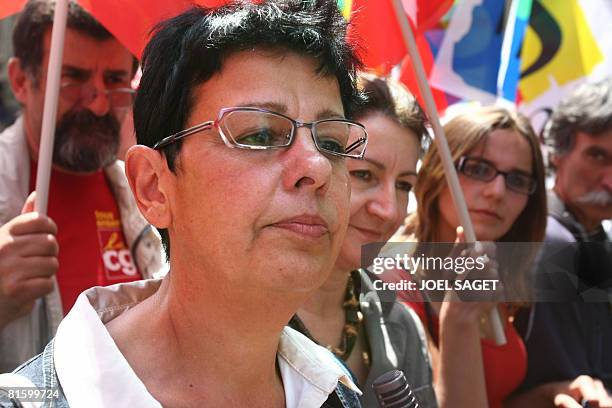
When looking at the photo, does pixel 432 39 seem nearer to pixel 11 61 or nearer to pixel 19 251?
pixel 11 61

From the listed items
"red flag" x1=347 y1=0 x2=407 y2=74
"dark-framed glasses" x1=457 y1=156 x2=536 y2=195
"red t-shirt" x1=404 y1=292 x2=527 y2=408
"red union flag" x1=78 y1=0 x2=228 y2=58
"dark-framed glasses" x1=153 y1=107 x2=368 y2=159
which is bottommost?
"red t-shirt" x1=404 y1=292 x2=527 y2=408

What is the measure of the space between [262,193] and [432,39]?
107 inches

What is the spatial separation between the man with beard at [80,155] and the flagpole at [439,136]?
3.67 feet

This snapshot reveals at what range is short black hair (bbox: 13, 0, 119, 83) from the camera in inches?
123

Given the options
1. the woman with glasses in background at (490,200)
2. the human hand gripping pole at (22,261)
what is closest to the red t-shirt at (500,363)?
the woman with glasses in background at (490,200)

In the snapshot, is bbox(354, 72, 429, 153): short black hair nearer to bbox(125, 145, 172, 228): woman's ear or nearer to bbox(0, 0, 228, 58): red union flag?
bbox(0, 0, 228, 58): red union flag

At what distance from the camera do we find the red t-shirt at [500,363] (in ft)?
8.81

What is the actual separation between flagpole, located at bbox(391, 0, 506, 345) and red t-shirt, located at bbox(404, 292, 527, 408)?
0.17 feet

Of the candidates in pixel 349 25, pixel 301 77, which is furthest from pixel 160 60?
pixel 349 25

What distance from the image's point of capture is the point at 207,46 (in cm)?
158

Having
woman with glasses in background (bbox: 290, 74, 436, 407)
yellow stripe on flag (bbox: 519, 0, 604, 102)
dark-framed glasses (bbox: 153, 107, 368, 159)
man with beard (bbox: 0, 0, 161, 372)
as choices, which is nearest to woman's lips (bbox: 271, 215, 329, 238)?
dark-framed glasses (bbox: 153, 107, 368, 159)

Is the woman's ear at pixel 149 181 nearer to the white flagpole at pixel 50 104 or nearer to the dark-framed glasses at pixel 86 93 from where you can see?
the white flagpole at pixel 50 104

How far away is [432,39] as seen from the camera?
4.00 m

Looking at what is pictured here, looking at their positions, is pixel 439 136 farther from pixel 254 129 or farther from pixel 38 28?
pixel 38 28
